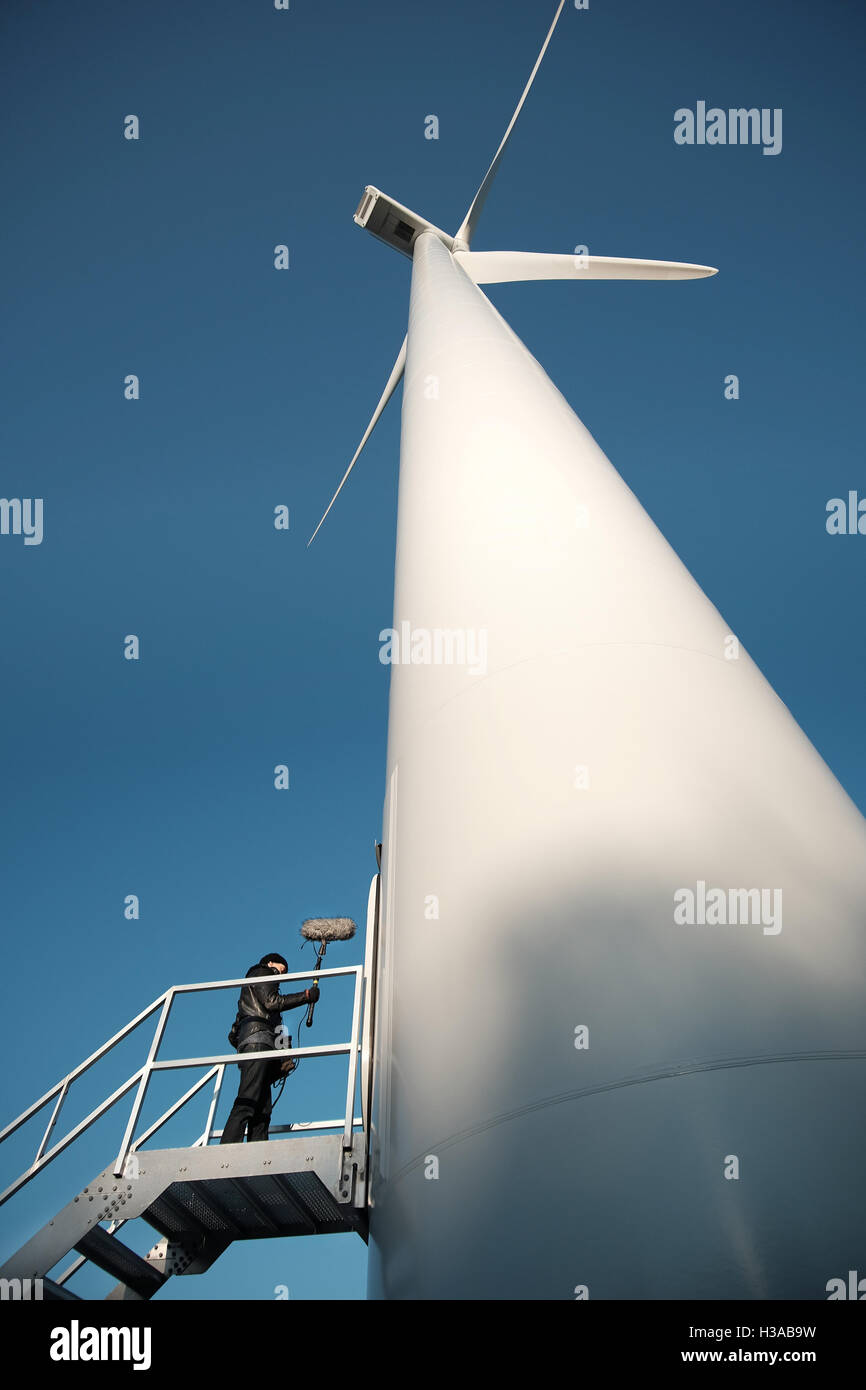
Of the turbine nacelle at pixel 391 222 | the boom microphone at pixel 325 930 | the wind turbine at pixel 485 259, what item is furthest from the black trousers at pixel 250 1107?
the turbine nacelle at pixel 391 222

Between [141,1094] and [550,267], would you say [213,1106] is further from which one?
[550,267]

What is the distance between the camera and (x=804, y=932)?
3646 mm

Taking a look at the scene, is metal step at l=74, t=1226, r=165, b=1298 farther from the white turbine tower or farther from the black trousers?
the white turbine tower

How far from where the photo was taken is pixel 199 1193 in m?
7.01

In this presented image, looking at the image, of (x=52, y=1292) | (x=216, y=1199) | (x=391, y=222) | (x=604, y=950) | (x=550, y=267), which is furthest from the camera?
(x=391, y=222)

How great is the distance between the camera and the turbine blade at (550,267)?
13688 mm

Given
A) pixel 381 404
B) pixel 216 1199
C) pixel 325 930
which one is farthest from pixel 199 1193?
pixel 381 404

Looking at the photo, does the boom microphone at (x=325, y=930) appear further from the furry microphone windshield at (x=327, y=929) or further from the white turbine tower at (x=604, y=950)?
the white turbine tower at (x=604, y=950)

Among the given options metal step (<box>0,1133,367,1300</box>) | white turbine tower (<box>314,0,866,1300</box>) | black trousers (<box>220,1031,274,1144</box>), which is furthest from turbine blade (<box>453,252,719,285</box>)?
metal step (<box>0,1133,367,1300</box>)

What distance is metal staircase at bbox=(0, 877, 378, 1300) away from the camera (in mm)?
6242

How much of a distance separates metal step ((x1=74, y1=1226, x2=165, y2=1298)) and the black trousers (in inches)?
44.7

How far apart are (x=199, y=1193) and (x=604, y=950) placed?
16.7 feet

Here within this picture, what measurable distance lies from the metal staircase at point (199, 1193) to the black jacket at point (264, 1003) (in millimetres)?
328
